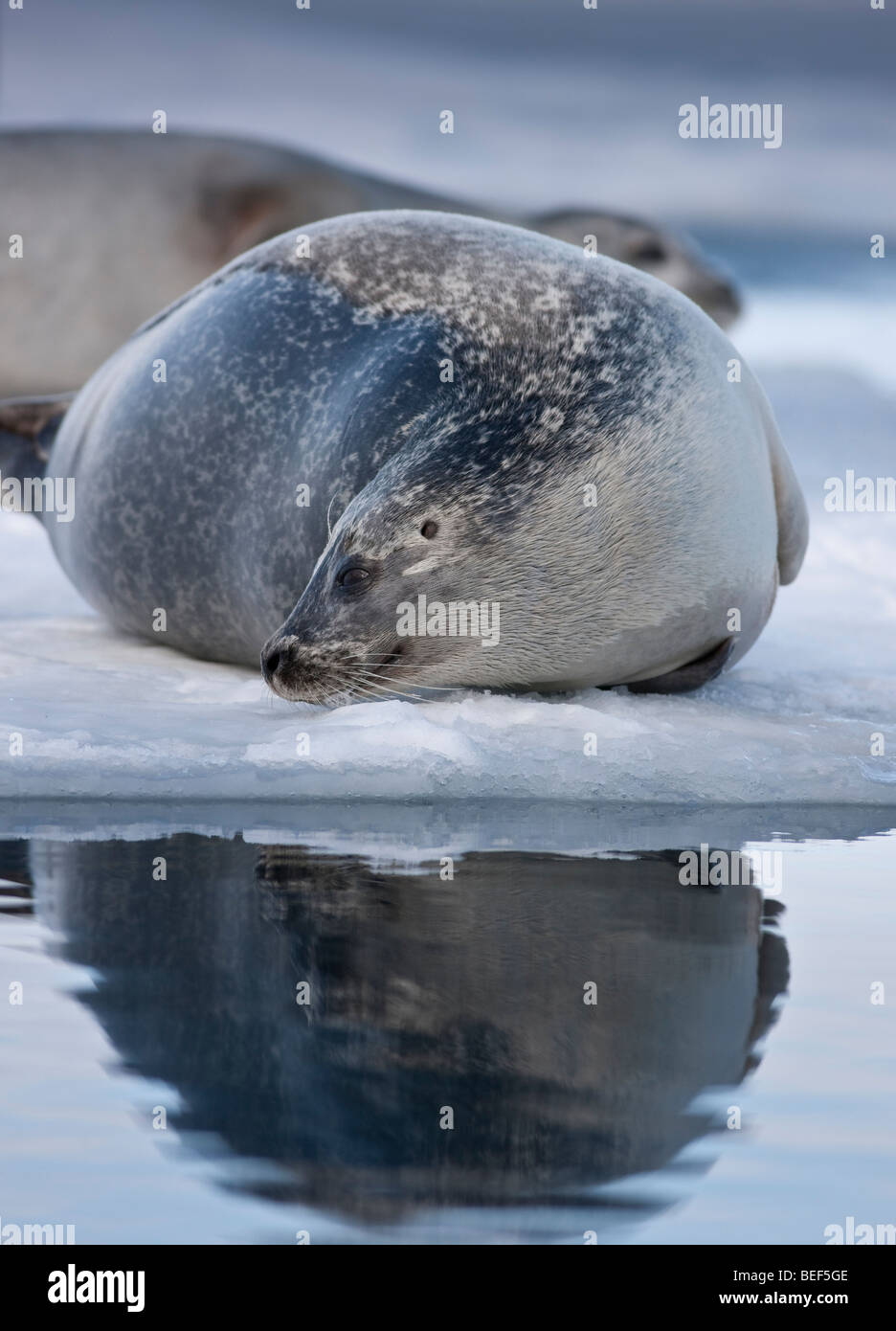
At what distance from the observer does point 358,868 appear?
2.96m

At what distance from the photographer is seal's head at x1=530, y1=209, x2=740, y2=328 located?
10578 mm

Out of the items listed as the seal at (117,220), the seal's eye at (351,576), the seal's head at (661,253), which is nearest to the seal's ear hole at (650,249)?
the seal's head at (661,253)

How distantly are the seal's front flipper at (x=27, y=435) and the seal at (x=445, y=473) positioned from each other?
155 centimetres

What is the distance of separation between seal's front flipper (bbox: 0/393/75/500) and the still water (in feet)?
12.6

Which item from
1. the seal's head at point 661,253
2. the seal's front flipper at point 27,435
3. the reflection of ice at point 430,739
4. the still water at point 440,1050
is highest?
the seal's head at point 661,253

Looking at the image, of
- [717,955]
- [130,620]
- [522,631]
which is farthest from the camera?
[130,620]

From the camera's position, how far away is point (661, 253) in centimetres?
1062

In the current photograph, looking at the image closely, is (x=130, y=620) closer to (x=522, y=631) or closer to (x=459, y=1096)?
(x=522, y=631)

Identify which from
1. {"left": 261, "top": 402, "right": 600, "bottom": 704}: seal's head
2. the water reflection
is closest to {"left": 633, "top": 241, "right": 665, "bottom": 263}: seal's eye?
{"left": 261, "top": 402, "right": 600, "bottom": 704}: seal's head

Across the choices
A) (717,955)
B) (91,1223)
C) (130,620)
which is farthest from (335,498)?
(91,1223)

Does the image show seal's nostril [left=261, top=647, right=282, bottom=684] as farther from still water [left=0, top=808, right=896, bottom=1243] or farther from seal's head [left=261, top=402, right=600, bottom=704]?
still water [left=0, top=808, right=896, bottom=1243]

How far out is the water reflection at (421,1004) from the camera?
5.82ft

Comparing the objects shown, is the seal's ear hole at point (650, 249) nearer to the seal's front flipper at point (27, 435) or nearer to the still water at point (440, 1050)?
the seal's front flipper at point (27, 435)
